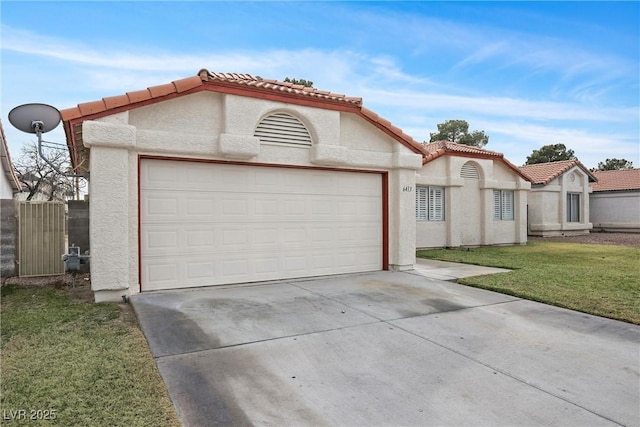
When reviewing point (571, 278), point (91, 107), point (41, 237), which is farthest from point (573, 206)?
point (41, 237)

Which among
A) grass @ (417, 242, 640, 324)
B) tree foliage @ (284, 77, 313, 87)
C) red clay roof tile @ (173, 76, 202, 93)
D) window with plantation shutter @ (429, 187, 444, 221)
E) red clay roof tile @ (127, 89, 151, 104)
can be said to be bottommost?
grass @ (417, 242, 640, 324)

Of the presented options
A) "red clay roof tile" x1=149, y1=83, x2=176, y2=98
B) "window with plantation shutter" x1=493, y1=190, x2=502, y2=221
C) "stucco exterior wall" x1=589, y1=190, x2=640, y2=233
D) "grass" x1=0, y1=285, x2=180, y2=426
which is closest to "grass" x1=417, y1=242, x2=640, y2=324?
"window with plantation shutter" x1=493, y1=190, x2=502, y2=221

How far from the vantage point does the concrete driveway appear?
3.23 metres

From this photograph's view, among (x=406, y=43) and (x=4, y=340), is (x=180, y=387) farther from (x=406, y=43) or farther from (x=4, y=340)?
(x=406, y=43)

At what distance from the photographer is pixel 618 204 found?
→ 88.2ft

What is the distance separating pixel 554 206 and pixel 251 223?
68.8ft

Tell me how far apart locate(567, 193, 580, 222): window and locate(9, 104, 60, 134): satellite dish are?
26300 millimetres

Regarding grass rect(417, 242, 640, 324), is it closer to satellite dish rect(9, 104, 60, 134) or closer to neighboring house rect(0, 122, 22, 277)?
satellite dish rect(9, 104, 60, 134)

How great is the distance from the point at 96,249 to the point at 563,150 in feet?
167

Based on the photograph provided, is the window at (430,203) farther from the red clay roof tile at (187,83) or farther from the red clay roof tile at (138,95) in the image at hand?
the red clay roof tile at (138,95)

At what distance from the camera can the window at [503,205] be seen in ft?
59.5

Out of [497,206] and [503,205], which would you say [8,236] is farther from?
[503,205]

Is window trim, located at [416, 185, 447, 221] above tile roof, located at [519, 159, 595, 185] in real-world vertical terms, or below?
below

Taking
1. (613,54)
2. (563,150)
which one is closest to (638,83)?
(613,54)
